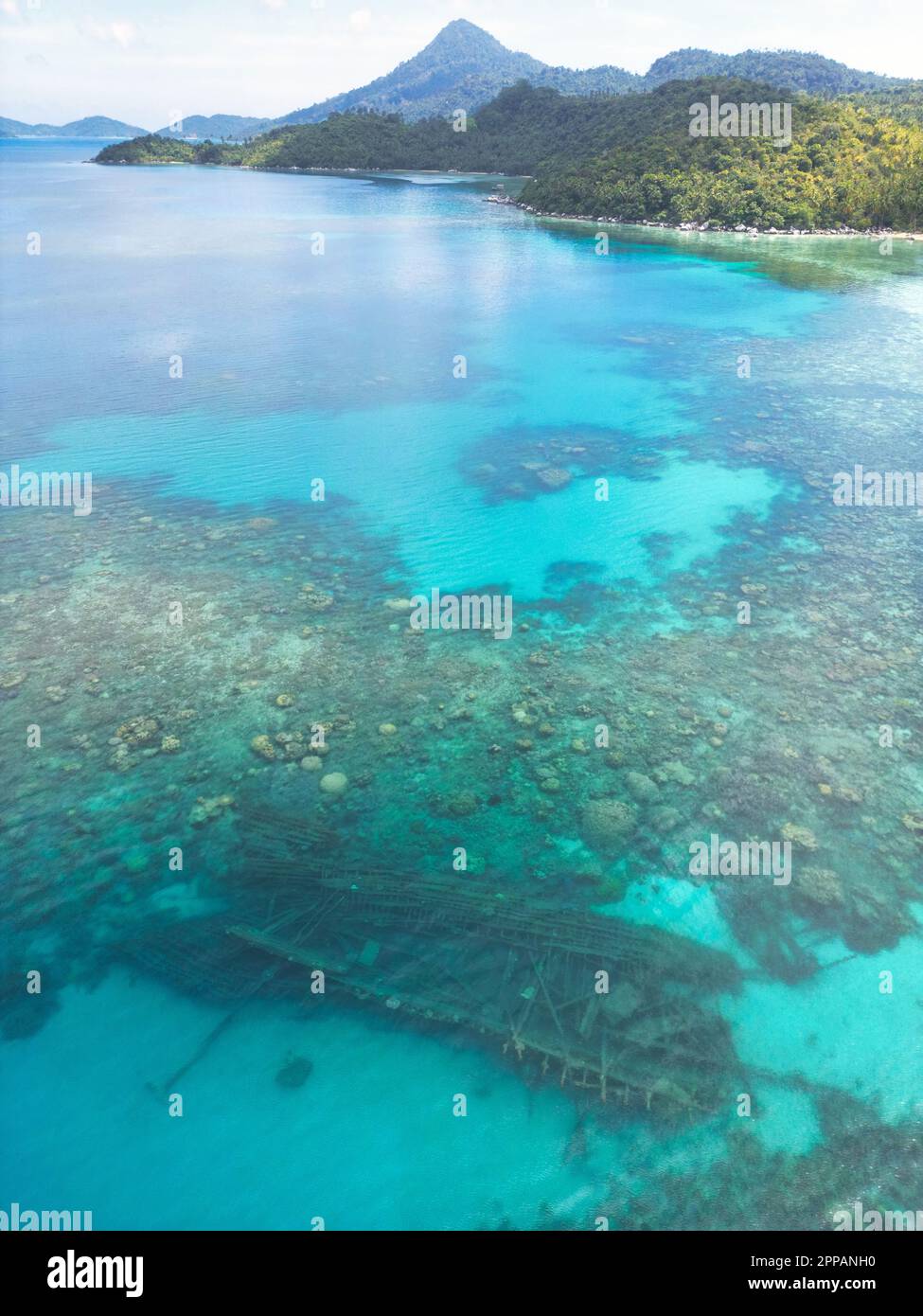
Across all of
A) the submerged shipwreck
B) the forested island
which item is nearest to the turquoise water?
the submerged shipwreck

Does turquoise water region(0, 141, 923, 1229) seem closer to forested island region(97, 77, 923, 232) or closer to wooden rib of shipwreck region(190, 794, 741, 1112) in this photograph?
wooden rib of shipwreck region(190, 794, 741, 1112)

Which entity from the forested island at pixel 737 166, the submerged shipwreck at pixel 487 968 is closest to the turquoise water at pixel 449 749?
the submerged shipwreck at pixel 487 968

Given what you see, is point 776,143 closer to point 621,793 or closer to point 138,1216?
point 621,793

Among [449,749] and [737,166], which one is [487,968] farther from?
[737,166]

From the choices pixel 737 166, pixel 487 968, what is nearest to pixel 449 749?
pixel 487 968
